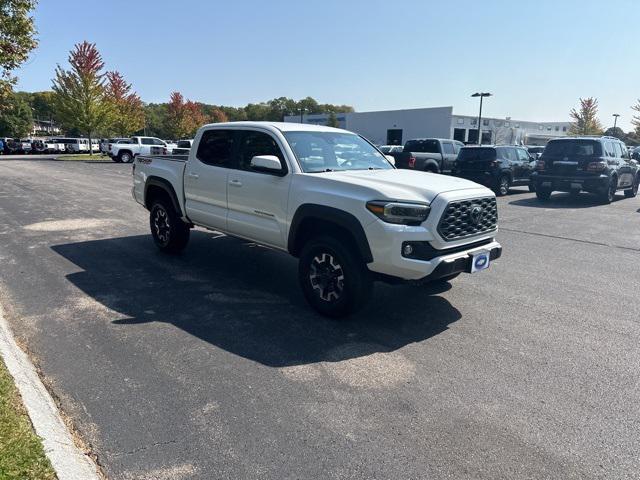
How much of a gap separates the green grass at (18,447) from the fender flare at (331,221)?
2.80m

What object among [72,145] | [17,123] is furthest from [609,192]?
[17,123]

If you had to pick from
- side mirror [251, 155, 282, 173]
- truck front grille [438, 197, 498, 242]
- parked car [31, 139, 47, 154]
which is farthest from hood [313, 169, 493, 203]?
parked car [31, 139, 47, 154]

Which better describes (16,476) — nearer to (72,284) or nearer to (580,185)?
(72,284)

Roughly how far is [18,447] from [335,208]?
3033 millimetres

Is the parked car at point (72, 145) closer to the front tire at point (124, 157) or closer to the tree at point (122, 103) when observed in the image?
the tree at point (122, 103)

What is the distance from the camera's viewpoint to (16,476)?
236 centimetres

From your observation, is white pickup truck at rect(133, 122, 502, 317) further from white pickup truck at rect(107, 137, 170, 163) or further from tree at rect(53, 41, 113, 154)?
tree at rect(53, 41, 113, 154)

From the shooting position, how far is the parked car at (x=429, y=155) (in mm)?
18125

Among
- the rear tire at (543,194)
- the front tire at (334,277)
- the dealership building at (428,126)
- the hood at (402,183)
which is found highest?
the dealership building at (428,126)

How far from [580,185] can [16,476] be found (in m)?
15.2

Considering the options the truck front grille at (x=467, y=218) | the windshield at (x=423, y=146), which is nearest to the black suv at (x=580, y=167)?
the windshield at (x=423, y=146)

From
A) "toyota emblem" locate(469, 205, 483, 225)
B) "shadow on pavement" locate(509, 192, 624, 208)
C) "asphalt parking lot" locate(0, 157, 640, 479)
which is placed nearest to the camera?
"asphalt parking lot" locate(0, 157, 640, 479)

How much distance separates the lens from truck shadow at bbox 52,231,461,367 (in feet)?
14.1

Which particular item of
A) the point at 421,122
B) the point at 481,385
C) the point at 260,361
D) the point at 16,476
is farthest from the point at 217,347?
the point at 421,122
